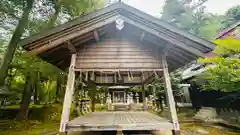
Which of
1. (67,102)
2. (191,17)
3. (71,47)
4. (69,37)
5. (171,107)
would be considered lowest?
(171,107)

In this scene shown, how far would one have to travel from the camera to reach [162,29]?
3.93 m

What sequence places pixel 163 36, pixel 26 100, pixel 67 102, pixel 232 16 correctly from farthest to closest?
pixel 232 16
pixel 26 100
pixel 163 36
pixel 67 102

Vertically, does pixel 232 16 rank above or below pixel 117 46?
above

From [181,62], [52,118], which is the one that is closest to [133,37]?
[181,62]

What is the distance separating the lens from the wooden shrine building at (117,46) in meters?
3.69

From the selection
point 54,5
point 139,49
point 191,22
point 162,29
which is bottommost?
point 139,49

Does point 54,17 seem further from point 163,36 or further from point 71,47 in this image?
point 163,36

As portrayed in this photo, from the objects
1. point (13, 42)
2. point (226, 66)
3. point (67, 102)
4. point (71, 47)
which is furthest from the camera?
point (13, 42)

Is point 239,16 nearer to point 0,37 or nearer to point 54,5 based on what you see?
point 54,5

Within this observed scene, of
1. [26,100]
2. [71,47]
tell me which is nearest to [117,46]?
[71,47]

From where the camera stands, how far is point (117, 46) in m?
4.62

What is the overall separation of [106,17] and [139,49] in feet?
4.97

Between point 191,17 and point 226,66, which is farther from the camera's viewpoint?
point 191,17

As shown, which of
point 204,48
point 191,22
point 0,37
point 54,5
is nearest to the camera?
point 204,48
